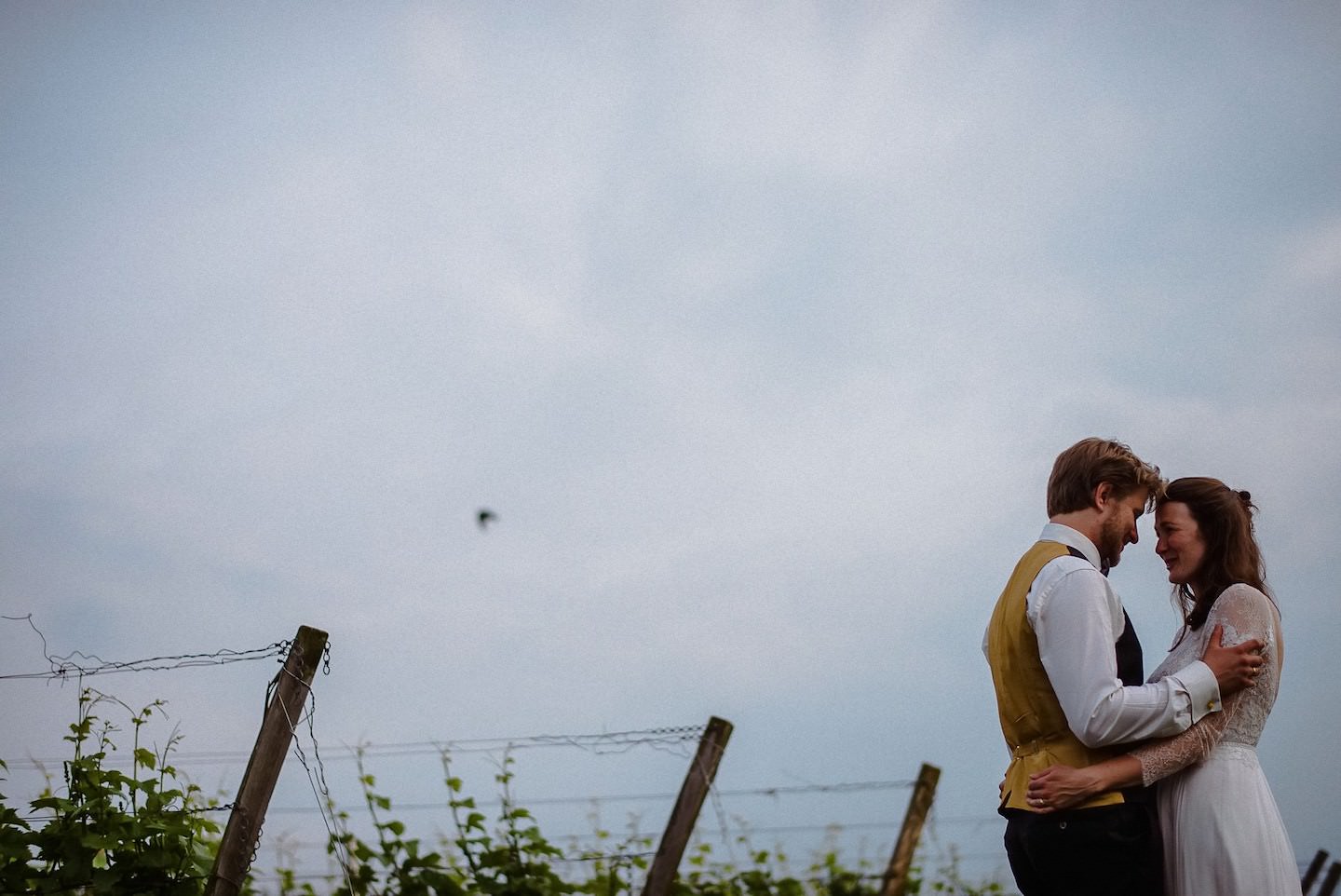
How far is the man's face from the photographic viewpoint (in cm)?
296

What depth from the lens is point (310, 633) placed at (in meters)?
3.93

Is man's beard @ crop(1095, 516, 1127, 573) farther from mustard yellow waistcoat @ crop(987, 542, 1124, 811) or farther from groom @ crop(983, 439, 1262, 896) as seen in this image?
mustard yellow waistcoat @ crop(987, 542, 1124, 811)

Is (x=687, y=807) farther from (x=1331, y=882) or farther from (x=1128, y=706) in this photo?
(x=1331, y=882)

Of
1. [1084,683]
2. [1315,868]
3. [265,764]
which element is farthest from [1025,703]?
[1315,868]

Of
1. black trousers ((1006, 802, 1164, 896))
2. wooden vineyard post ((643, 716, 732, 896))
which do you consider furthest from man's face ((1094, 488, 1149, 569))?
wooden vineyard post ((643, 716, 732, 896))

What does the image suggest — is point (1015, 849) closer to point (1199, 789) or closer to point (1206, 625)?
point (1199, 789)

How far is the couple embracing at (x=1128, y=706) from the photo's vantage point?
262cm

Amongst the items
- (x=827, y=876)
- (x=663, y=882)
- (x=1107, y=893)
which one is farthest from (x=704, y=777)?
(x=1107, y=893)

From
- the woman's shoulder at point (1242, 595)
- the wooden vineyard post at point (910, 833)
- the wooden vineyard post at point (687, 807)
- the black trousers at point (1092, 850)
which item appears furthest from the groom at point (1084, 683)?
the wooden vineyard post at point (910, 833)

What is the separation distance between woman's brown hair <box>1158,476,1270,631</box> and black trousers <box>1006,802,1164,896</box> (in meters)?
0.71

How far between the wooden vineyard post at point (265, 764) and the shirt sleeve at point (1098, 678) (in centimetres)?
254

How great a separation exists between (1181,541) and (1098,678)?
77cm

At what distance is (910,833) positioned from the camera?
5.15 meters

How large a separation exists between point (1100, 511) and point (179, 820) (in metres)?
3.33
